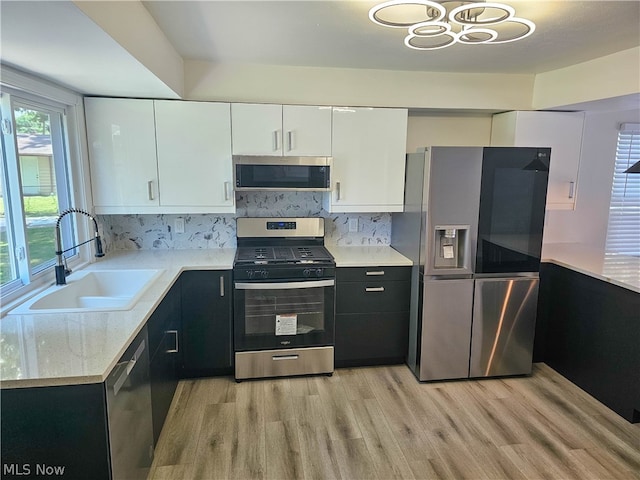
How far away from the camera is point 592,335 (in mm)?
2760

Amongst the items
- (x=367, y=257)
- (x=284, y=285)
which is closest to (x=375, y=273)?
(x=367, y=257)

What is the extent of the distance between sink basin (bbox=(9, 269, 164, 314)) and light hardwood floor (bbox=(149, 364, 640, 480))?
813mm

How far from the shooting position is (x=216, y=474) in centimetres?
206

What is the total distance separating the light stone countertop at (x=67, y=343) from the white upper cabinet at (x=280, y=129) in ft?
4.13

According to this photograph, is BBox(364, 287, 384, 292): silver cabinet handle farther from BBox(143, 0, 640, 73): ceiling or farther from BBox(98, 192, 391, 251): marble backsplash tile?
BBox(143, 0, 640, 73): ceiling

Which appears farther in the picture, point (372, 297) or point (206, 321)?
point (372, 297)

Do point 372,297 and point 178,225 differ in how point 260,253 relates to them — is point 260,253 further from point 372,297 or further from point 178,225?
point 372,297

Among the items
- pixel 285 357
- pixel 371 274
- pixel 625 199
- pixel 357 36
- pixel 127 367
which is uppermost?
pixel 357 36

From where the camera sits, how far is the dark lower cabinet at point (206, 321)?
280 cm

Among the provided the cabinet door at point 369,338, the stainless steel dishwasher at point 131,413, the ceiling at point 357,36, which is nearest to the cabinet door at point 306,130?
the ceiling at point 357,36

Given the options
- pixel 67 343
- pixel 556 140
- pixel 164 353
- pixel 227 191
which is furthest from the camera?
pixel 556 140

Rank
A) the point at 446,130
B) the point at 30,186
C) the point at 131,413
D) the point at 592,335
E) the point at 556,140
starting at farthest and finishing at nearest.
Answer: the point at 446,130 < the point at 556,140 < the point at 592,335 < the point at 30,186 < the point at 131,413

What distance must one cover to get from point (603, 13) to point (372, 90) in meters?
1.51

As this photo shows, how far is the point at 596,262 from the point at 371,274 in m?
1.65
